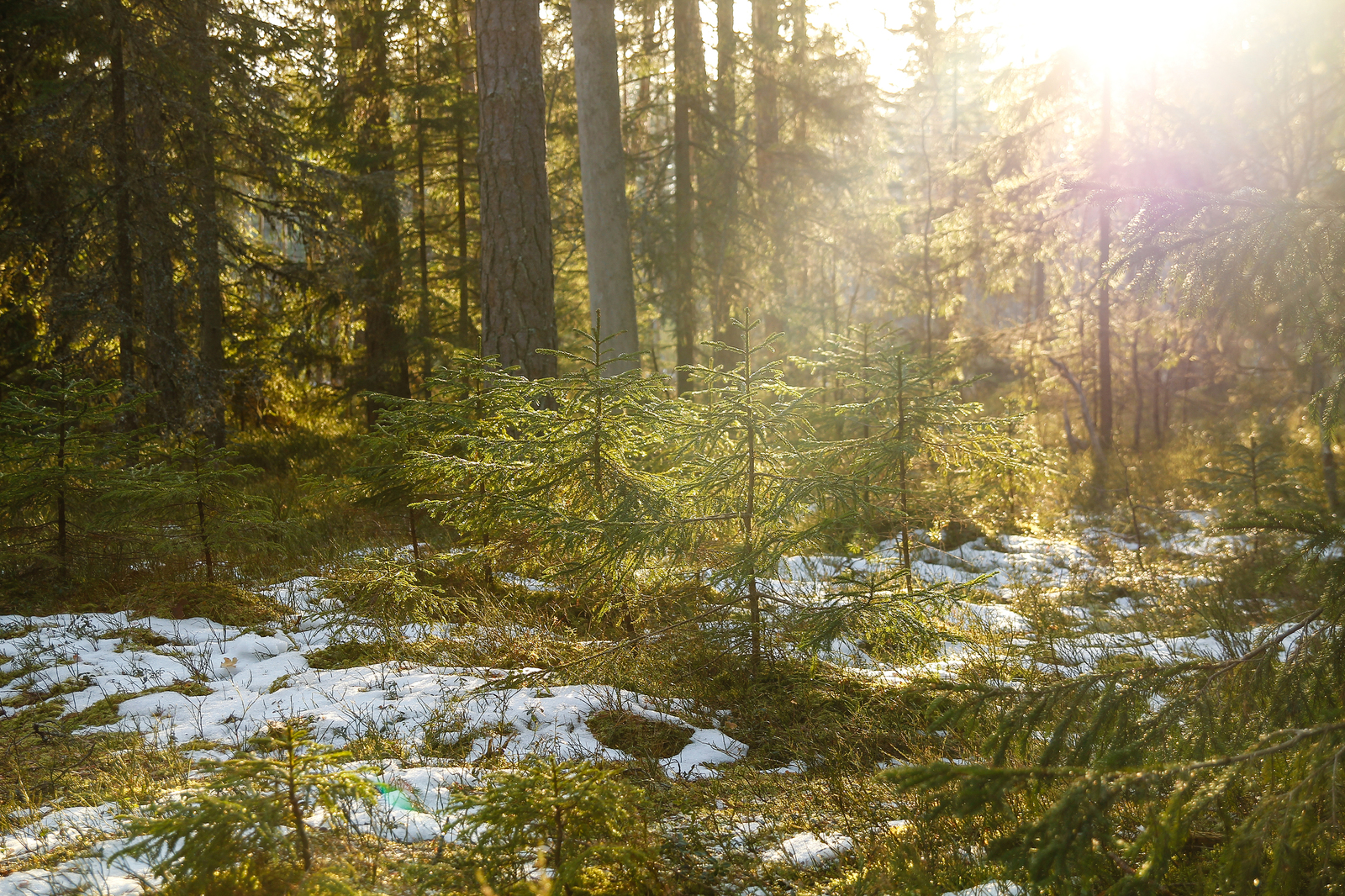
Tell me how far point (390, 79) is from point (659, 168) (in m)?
4.81

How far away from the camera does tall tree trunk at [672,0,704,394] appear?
11.9 meters

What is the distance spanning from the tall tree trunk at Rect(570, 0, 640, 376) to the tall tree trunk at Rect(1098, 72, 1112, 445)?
7.81 m

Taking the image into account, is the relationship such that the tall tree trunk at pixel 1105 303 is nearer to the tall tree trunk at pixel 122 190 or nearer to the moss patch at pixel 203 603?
the moss patch at pixel 203 603

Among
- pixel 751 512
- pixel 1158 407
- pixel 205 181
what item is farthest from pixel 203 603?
pixel 1158 407

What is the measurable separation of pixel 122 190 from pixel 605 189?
17.5 ft

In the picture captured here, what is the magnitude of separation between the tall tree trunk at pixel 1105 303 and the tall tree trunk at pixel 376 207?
11483 millimetres

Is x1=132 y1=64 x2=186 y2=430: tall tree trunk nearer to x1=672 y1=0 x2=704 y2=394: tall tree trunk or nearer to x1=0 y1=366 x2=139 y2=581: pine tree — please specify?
x1=0 y1=366 x2=139 y2=581: pine tree

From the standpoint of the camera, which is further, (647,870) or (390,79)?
(390,79)

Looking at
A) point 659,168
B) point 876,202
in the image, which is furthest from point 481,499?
point 876,202

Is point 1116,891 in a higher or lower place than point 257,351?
lower

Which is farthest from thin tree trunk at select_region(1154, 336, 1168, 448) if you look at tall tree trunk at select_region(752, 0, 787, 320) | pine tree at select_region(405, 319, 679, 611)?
pine tree at select_region(405, 319, 679, 611)

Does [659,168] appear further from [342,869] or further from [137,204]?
[342,869]

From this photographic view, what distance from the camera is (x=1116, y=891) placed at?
5.88ft

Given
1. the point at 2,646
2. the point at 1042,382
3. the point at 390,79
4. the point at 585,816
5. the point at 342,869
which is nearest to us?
the point at 342,869
